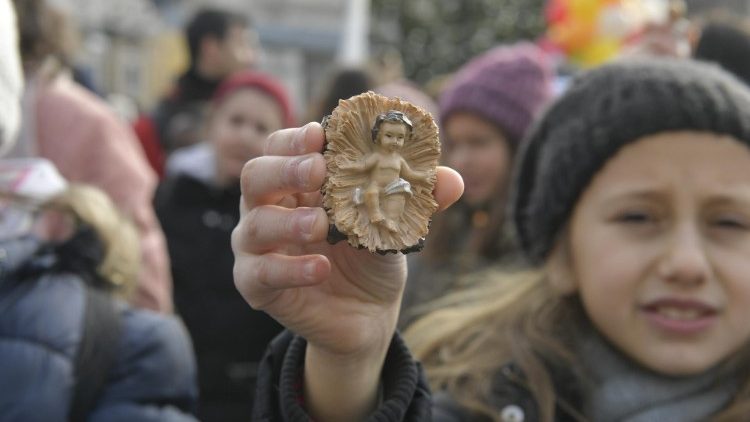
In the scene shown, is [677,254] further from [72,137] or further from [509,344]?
[72,137]

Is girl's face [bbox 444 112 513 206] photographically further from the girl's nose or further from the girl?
the girl's nose

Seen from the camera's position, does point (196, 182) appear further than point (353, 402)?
Yes

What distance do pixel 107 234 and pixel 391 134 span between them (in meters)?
1.14

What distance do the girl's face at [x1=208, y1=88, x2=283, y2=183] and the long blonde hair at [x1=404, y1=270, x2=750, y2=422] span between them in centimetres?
161

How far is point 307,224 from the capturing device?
1.17 m

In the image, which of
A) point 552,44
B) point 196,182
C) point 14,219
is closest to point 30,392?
point 14,219

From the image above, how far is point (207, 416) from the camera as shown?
3.24m

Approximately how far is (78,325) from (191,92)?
117 inches

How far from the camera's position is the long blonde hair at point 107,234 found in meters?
2.09

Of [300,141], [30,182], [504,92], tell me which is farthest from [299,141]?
[504,92]

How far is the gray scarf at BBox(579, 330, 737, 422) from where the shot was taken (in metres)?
1.76

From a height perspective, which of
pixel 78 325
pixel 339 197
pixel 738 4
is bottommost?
pixel 738 4

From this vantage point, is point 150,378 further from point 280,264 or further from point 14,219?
point 280,264

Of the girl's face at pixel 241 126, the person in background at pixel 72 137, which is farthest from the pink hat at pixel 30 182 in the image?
the girl's face at pixel 241 126
